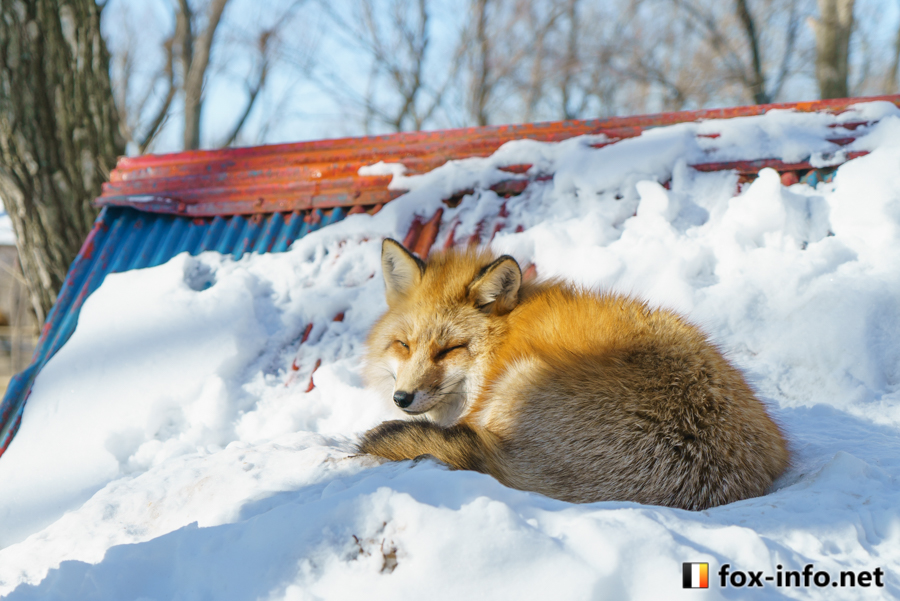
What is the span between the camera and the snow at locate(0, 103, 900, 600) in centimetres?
112

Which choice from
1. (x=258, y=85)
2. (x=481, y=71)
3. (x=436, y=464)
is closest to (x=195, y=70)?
(x=258, y=85)

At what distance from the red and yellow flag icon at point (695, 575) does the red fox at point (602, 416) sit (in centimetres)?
41

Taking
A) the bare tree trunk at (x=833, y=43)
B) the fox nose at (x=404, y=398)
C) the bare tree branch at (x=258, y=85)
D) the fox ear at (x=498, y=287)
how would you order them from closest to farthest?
→ the fox nose at (x=404, y=398) → the fox ear at (x=498, y=287) → the bare tree trunk at (x=833, y=43) → the bare tree branch at (x=258, y=85)

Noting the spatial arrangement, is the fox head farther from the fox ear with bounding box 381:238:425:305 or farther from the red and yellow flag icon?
the red and yellow flag icon

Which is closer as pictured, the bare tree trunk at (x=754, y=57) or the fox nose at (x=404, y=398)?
the fox nose at (x=404, y=398)

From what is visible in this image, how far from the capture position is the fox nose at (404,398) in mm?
1976

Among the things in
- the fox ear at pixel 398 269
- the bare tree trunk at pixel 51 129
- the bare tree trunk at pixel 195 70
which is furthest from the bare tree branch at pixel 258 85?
the fox ear at pixel 398 269

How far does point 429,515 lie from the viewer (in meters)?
1.14

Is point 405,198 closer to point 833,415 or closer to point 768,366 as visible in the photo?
point 768,366

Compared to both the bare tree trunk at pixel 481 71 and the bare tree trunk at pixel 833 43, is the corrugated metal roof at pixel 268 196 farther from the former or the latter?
the bare tree trunk at pixel 481 71

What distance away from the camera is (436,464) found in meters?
1.39

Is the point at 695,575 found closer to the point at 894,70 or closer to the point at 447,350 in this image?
the point at 447,350

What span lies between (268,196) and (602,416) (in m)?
3.10

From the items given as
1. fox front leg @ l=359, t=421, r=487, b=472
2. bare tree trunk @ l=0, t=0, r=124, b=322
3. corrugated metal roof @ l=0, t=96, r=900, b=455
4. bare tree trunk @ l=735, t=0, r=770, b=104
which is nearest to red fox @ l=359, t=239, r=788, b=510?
fox front leg @ l=359, t=421, r=487, b=472
